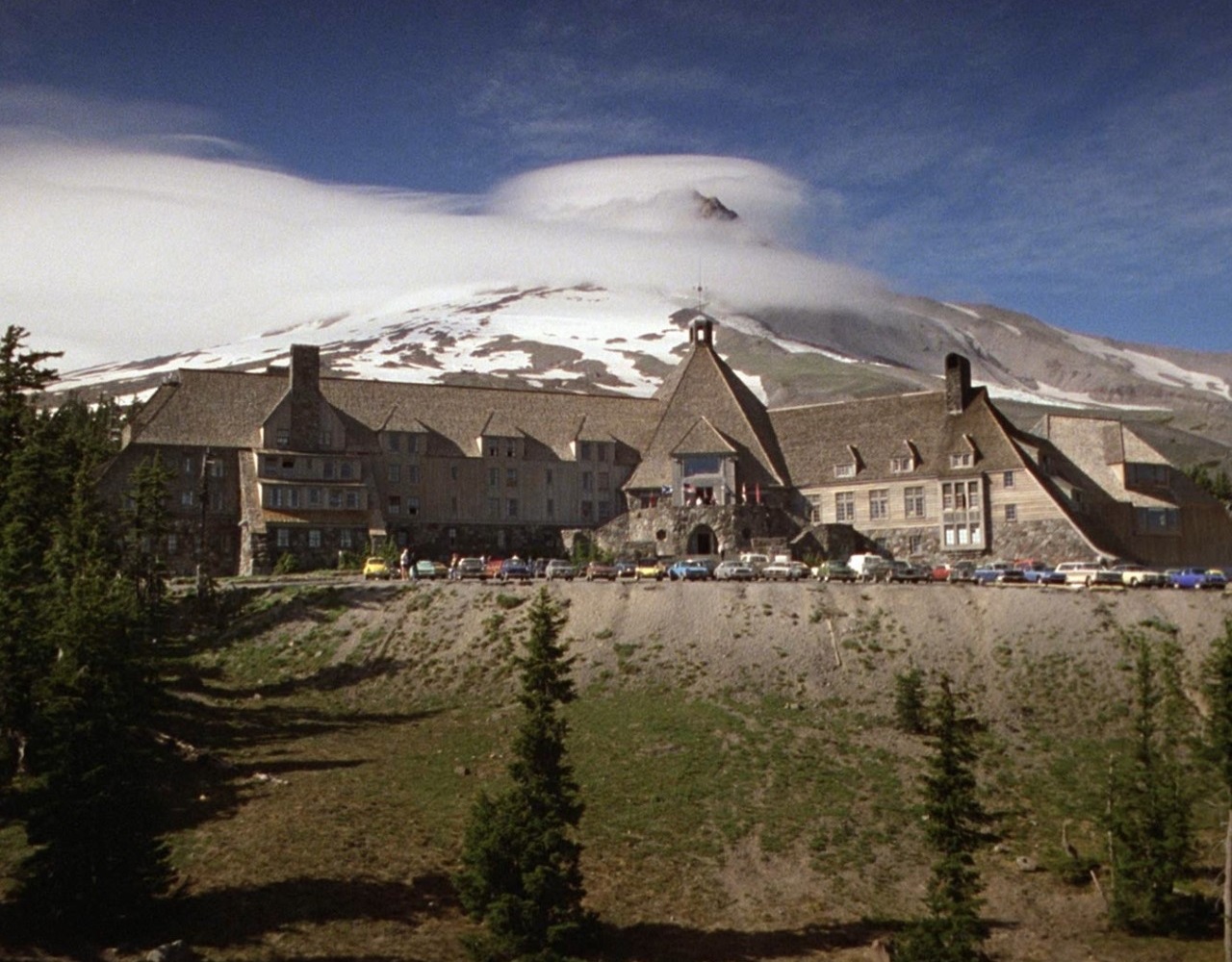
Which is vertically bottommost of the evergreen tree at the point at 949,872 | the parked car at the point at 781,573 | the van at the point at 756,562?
the evergreen tree at the point at 949,872

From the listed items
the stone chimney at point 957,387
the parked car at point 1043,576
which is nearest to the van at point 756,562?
the parked car at point 1043,576

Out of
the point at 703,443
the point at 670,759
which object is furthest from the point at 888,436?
the point at 670,759

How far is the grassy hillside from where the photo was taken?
4362 cm

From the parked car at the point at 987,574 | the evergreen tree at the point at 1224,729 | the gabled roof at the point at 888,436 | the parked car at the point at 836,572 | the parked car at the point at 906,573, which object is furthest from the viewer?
the gabled roof at the point at 888,436

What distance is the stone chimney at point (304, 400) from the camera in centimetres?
10200

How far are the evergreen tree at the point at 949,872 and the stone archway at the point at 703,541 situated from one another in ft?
187

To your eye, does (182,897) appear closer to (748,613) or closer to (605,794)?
(605,794)

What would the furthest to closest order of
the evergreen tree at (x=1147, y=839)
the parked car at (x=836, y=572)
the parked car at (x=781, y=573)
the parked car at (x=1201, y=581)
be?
1. the parked car at (x=781, y=573)
2. the parked car at (x=836, y=572)
3. the parked car at (x=1201, y=581)
4. the evergreen tree at (x=1147, y=839)

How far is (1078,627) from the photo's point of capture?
6569 centimetres

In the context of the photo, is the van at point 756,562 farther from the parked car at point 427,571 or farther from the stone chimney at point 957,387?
the stone chimney at point 957,387

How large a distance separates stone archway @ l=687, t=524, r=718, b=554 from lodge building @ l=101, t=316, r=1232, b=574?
16 cm

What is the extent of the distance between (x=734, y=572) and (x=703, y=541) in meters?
21.6

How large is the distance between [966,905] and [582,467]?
7180 centimetres

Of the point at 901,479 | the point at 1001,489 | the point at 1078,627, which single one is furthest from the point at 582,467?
the point at 1078,627
